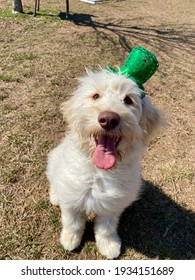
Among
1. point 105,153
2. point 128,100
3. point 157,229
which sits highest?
point 128,100

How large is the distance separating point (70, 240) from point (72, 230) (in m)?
0.10

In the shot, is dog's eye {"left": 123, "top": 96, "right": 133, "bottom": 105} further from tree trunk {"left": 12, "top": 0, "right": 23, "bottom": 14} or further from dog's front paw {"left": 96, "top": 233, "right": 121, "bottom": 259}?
tree trunk {"left": 12, "top": 0, "right": 23, "bottom": 14}

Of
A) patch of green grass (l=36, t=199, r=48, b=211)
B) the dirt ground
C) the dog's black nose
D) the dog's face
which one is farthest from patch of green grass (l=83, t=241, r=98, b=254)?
the dog's black nose

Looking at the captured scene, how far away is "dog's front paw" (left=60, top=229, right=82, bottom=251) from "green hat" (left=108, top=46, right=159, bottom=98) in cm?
146

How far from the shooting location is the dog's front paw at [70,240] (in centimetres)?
305

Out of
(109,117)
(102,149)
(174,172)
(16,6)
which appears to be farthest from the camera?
(16,6)

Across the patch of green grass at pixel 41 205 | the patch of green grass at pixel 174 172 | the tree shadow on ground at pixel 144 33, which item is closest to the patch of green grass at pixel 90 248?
the patch of green grass at pixel 41 205

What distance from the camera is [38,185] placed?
365 cm

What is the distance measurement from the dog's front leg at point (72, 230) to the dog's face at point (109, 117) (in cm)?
79

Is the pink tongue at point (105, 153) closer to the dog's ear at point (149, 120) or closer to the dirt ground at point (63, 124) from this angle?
the dog's ear at point (149, 120)

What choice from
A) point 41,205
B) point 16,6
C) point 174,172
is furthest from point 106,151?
point 16,6

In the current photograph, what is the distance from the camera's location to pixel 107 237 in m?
3.08

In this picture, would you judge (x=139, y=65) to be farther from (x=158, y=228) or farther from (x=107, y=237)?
(x=158, y=228)
